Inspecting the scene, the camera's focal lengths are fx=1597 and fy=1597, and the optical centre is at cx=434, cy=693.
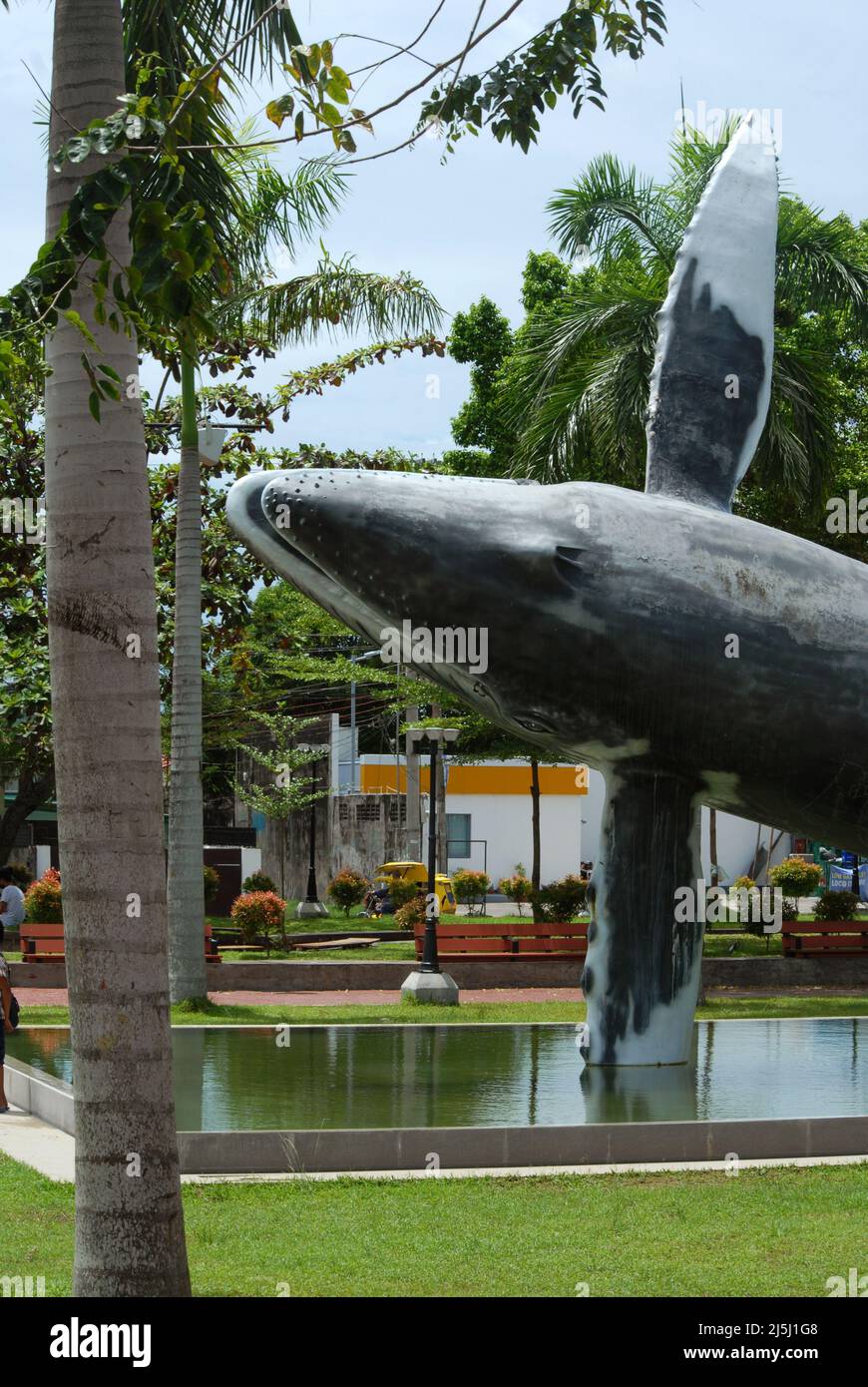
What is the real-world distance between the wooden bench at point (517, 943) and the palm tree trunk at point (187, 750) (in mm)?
4971

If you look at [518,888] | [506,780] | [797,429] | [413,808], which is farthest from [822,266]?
[506,780]

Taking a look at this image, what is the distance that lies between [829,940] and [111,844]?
22.1 meters

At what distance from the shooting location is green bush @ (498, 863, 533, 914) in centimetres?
3816

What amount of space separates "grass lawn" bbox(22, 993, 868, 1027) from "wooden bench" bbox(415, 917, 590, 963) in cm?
309

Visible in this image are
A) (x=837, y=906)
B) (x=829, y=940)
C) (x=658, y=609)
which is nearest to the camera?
(x=658, y=609)

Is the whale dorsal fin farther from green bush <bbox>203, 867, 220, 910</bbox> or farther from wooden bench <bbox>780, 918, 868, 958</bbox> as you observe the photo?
green bush <bbox>203, 867, 220, 910</bbox>

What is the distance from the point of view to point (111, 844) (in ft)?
19.7

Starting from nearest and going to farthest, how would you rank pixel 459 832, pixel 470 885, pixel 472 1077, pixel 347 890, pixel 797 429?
pixel 472 1077, pixel 797 429, pixel 347 890, pixel 470 885, pixel 459 832

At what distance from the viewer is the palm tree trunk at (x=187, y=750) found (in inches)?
800

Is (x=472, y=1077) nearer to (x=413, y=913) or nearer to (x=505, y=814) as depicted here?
(x=413, y=913)

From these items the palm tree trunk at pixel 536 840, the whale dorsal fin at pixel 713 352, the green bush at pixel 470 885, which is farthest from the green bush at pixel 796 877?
the whale dorsal fin at pixel 713 352
